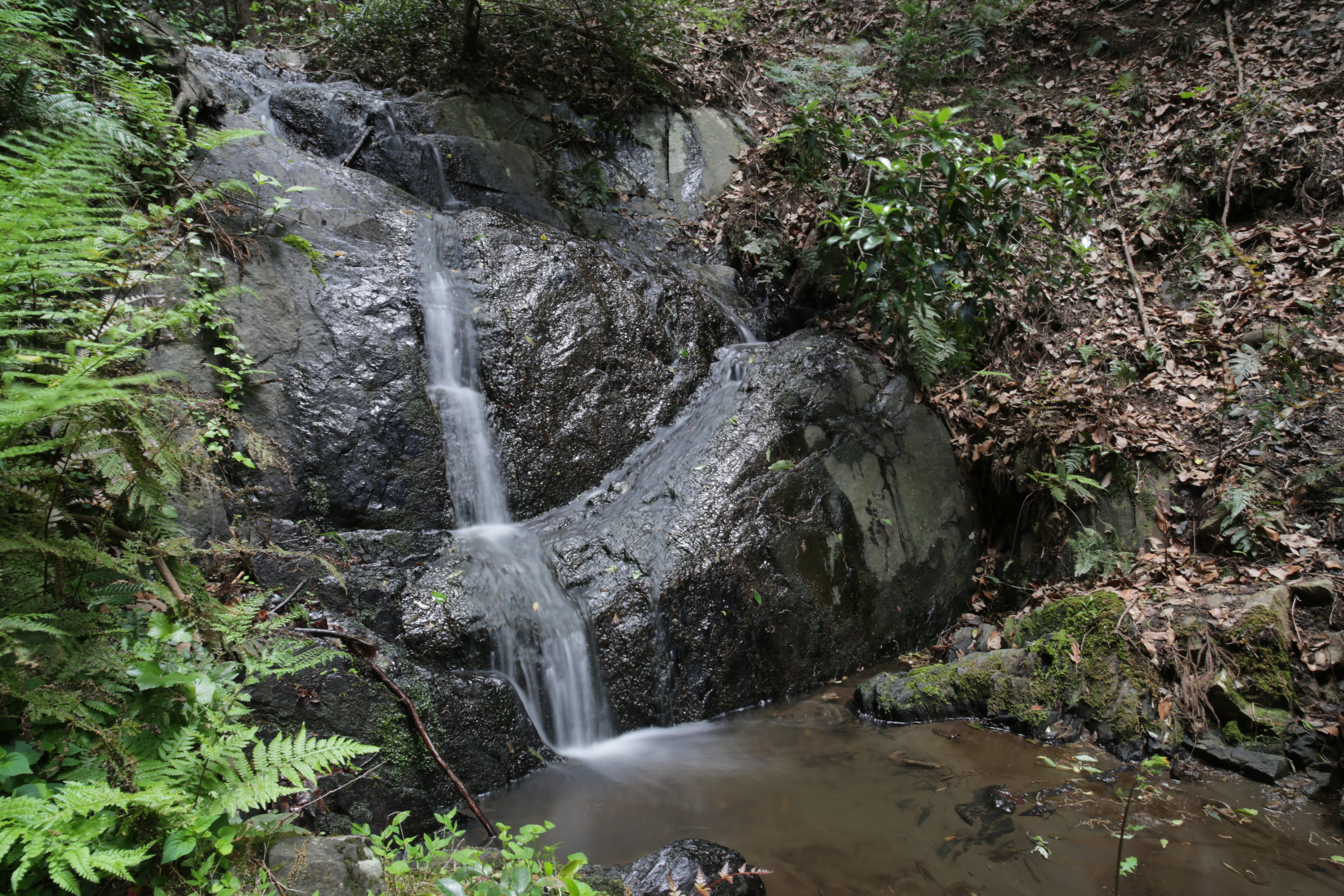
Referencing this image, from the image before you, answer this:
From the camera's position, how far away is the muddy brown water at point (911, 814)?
3.18 m

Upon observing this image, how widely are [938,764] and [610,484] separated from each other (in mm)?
3361

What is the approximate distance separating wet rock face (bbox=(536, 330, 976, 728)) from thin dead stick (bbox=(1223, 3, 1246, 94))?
5.94 m

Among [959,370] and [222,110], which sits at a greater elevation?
Result: [222,110]

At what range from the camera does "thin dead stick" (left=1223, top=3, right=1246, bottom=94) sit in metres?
7.98

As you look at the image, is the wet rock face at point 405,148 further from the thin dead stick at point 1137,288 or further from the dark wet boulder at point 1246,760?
the dark wet boulder at point 1246,760

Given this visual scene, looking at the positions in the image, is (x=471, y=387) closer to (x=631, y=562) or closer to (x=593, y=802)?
(x=631, y=562)

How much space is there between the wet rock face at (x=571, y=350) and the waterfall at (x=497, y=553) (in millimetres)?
155

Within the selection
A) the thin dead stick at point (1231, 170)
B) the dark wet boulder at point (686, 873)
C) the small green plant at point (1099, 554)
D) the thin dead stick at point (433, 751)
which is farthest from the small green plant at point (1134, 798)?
the thin dead stick at point (1231, 170)

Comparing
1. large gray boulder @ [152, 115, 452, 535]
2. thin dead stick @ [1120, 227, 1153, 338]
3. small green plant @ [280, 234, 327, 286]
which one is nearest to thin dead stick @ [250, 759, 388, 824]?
large gray boulder @ [152, 115, 452, 535]

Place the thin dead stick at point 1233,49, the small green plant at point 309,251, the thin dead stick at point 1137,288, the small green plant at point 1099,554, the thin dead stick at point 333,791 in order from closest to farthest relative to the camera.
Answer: the thin dead stick at point 333,791
the small green plant at point 1099,554
the small green plant at point 309,251
the thin dead stick at point 1137,288
the thin dead stick at point 1233,49

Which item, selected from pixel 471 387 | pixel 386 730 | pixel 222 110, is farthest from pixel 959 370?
pixel 222 110

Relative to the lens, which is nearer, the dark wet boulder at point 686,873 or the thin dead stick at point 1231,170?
the dark wet boulder at point 686,873

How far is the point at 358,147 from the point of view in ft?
25.3

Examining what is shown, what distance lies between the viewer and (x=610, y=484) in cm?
604
